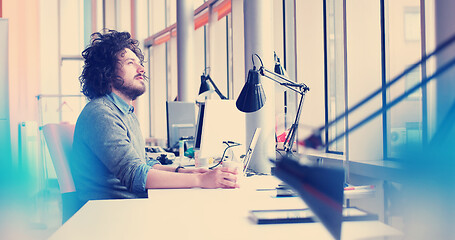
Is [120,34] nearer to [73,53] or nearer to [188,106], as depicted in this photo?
[188,106]

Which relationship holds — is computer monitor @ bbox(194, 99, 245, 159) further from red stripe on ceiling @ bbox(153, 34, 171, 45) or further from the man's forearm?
red stripe on ceiling @ bbox(153, 34, 171, 45)

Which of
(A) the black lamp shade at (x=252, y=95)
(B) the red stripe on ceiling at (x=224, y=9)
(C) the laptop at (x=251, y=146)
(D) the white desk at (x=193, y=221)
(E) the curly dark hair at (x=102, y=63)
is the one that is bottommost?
(D) the white desk at (x=193, y=221)

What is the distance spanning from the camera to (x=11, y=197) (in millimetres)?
4949

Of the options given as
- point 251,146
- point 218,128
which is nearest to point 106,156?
point 251,146

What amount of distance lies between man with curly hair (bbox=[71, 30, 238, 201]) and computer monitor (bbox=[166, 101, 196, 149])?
4.96 ft

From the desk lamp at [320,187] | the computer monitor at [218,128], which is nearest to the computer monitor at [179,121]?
the computer monitor at [218,128]

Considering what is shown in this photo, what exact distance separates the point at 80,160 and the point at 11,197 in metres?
3.84

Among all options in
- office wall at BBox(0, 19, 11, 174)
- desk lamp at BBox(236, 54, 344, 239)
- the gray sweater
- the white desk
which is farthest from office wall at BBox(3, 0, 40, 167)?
desk lamp at BBox(236, 54, 344, 239)

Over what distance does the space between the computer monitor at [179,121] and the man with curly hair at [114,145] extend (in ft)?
4.96

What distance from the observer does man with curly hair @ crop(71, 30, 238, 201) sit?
1.70 meters

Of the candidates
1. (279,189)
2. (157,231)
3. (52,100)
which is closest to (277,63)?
(279,189)

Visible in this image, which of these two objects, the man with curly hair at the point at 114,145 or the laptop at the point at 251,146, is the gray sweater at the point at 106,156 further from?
the laptop at the point at 251,146

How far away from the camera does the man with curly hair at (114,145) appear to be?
5.57 ft

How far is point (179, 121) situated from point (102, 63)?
1.66 m
